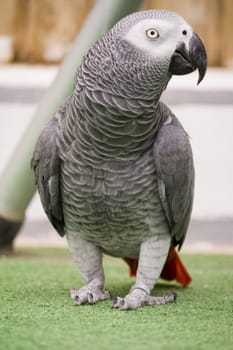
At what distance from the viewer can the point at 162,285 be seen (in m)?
2.24

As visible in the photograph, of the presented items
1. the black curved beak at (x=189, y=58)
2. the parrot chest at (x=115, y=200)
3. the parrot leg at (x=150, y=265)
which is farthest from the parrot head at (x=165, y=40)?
the parrot leg at (x=150, y=265)

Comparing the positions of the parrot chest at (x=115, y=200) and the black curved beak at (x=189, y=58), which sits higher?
the black curved beak at (x=189, y=58)

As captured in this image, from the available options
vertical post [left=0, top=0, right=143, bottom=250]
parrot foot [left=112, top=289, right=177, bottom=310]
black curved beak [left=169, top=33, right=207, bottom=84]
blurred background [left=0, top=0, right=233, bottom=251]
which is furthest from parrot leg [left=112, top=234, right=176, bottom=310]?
blurred background [left=0, top=0, right=233, bottom=251]

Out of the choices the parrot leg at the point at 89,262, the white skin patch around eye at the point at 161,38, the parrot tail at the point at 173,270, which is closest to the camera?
the white skin patch around eye at the point at 161,38

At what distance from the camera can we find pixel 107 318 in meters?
1.58

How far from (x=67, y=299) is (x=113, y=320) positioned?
0.29m

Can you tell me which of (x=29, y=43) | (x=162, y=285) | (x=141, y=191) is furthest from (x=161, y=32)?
(x=29, y=43)

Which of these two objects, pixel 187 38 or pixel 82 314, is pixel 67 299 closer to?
pixel 82 314

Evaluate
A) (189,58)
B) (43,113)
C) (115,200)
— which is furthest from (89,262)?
(43,113)

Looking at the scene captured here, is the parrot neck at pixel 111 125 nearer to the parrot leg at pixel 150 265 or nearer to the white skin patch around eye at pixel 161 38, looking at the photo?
the white skin patch around eye at pixel 161 38

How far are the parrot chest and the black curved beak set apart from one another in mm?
219

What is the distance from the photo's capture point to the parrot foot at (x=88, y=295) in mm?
1754

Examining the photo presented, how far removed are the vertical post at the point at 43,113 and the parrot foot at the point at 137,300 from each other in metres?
1.04

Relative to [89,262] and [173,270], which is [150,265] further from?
[173,270]
